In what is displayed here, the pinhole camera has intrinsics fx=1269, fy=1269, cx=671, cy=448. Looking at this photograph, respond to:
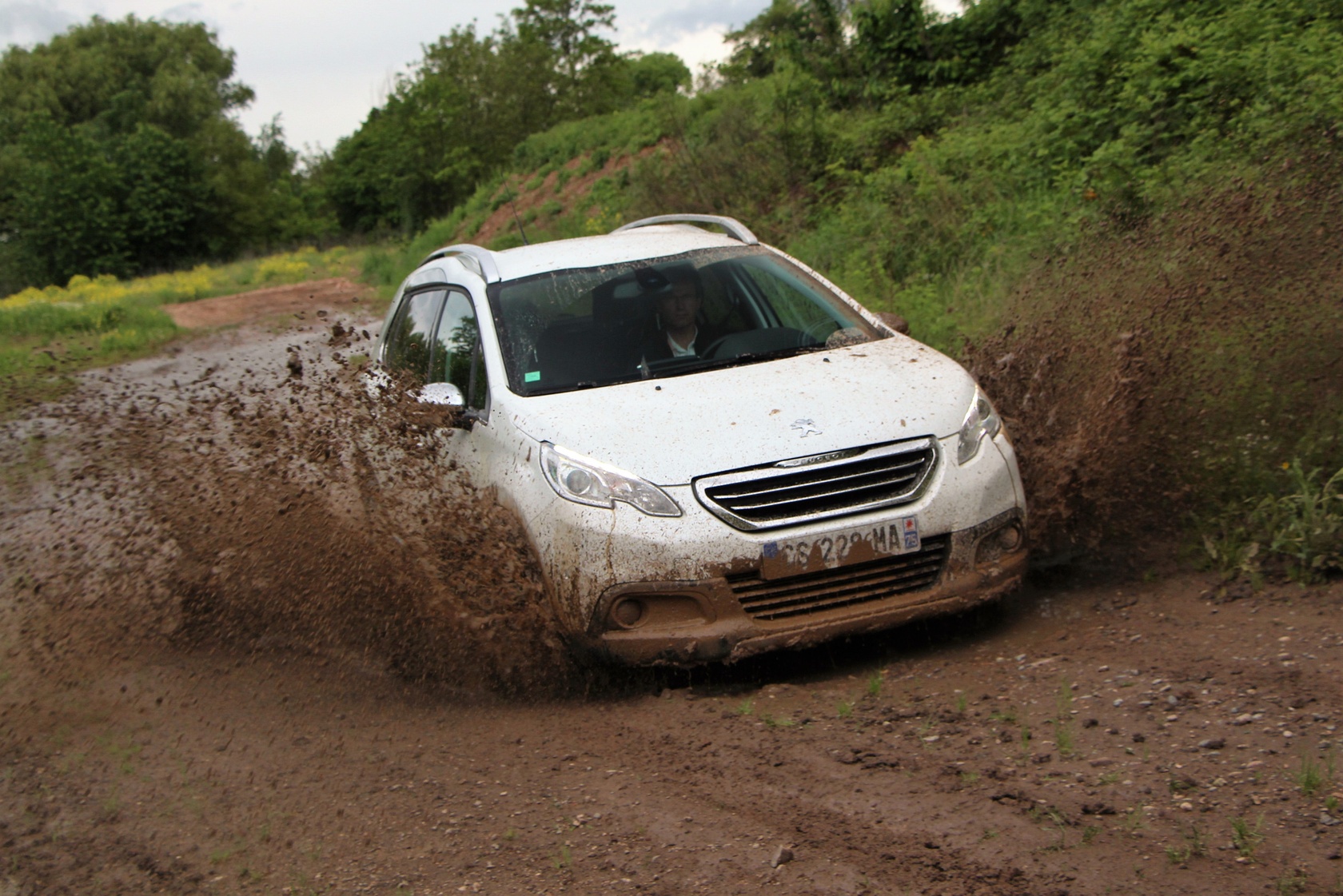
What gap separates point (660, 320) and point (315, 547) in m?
1.76

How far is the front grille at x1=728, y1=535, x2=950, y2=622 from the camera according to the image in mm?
4328

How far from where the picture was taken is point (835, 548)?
4.31 m

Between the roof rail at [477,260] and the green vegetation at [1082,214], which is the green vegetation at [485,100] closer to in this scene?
the green vegetation at [1082,214]

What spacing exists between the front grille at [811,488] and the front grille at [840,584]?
19cm

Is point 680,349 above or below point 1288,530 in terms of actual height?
above

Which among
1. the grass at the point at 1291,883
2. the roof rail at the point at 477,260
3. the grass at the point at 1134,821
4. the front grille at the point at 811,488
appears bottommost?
the grass at the point at 1134,821

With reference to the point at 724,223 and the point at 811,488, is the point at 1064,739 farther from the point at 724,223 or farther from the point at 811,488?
the point at 724,223

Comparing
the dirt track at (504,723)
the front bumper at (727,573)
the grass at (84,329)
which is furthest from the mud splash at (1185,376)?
the grass at (84,329)

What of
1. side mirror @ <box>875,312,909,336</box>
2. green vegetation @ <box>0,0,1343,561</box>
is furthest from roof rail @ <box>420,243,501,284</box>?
green vegetation @ <box>0,0,1343,561</box>

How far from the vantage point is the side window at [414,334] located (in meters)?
6.20

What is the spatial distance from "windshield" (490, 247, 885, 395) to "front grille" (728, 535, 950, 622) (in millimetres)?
1209

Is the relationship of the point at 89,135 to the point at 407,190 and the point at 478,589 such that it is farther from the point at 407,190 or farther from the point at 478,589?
the point at 478,589

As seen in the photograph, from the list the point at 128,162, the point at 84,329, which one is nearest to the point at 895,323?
the point at 84,329

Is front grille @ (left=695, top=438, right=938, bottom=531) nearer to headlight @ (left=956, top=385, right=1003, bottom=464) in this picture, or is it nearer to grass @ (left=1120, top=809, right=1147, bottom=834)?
headlight @ (left=956, top=385, right=1003, bottom=464)
